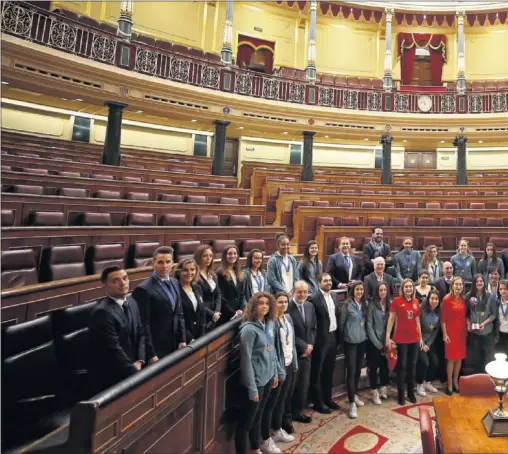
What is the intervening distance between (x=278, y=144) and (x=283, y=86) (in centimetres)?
232

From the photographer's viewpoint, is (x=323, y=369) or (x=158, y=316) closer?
(x=158, y=316)

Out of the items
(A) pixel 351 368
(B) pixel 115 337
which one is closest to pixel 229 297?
(B) pixel 115 337

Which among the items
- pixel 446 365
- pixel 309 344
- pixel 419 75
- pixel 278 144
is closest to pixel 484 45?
pixel 419 75

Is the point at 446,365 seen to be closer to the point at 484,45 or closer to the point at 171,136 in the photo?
the point at 171,136

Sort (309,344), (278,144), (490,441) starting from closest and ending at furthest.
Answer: (490,441)
(309,344)
(278,144)

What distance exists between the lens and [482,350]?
310 centimetres

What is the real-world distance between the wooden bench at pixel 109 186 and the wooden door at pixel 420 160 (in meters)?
6.54

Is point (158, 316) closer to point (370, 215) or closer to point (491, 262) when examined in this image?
point (491, 262)

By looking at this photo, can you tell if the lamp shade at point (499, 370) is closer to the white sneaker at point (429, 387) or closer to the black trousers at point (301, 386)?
the black trousers at point (301, 386)

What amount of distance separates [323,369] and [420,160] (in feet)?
30.3

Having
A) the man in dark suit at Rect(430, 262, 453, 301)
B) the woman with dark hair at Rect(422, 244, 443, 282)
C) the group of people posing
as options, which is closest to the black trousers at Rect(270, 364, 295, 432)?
the group of people posing

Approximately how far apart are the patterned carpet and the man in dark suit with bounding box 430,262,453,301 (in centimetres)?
90

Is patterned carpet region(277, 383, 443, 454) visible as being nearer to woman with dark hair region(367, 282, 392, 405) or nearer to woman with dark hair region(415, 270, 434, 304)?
woman with dark hair region(367, 282, 392, 405)

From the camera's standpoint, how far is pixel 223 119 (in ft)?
25.1
